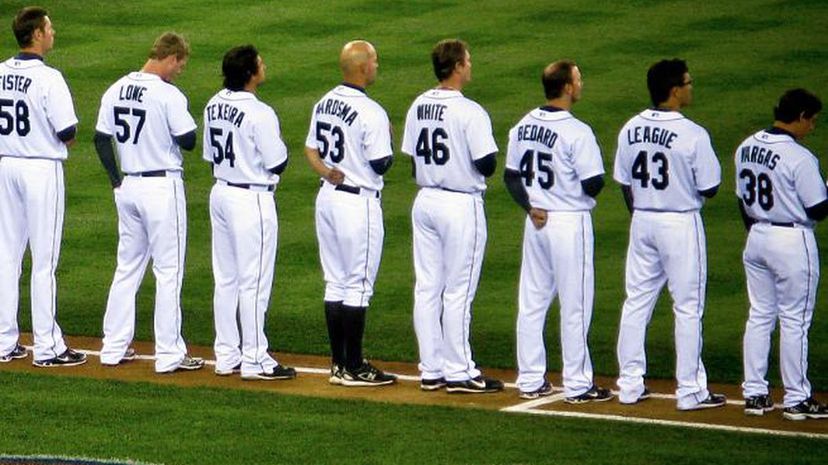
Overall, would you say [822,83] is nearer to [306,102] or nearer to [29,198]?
[306,102]

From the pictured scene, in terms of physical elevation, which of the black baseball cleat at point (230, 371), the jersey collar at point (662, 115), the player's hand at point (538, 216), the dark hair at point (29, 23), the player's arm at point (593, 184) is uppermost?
the dark hair at point (29, 23)

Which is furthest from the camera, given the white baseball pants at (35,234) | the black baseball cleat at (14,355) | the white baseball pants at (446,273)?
the black baseball cleat at (14,355)

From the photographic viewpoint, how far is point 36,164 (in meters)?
12.0

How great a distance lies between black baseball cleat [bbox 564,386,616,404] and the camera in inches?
432

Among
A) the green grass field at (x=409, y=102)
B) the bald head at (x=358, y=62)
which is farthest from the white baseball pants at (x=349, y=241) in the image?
the green grass field at (x=409, y=102)

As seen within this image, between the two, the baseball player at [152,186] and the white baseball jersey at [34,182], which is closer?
the baseball player at [152,186]

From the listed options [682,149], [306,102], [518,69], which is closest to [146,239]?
[682,149]

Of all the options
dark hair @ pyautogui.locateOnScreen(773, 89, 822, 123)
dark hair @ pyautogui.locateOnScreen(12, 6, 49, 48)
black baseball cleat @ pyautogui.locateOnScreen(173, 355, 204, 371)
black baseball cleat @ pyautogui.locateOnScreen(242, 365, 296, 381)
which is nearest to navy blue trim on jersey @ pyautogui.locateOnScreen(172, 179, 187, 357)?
black baseball cleat @ pyautogui.locateOnScreen(173, 355, 204, 371)

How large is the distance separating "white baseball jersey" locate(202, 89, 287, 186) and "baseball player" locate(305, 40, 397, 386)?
254 millimetres

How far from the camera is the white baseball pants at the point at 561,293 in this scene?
11.0 metres

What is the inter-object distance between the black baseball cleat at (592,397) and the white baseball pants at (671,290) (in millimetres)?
132

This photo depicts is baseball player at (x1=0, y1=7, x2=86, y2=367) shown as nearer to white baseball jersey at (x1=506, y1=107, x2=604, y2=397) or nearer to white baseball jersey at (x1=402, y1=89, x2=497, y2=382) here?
white baseball jersey at (x1=402, y1=89, x2=497, y2=382)

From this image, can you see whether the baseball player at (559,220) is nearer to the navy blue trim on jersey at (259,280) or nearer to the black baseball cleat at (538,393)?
the black baseball cleat at (538,393)

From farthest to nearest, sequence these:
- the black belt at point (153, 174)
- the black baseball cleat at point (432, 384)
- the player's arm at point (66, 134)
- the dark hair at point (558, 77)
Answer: the player's arm at point (66, 134) → the black belt at point (153, 174) → the black baseball cleat at point (432, 384) → the dark hair at point (558, 77)
